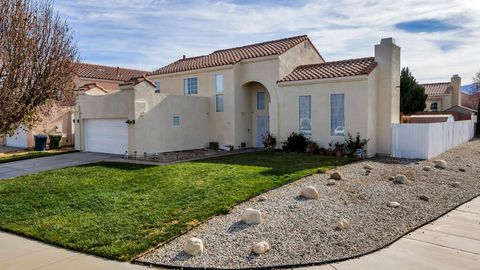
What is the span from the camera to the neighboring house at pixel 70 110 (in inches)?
885

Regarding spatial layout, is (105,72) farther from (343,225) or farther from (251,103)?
(343,225)

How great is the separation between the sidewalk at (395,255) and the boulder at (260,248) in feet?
3.19

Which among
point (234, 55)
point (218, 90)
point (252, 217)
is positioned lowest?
point (252, 217)

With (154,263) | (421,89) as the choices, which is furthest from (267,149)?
(421,89)

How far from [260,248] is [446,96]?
44.7m

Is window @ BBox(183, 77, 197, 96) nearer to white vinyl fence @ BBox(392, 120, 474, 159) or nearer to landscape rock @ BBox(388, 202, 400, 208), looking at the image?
white vinyl fence @ BBox(392, 120, 474, 159)

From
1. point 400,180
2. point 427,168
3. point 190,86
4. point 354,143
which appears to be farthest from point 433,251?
point 190,86

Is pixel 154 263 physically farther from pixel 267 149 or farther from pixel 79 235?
pixel 267 149

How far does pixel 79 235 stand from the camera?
310 inches

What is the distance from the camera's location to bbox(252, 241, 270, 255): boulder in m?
6.66

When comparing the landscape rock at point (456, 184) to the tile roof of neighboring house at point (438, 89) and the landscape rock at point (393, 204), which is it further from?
the tile roof of neighboring house at point (438, 89)

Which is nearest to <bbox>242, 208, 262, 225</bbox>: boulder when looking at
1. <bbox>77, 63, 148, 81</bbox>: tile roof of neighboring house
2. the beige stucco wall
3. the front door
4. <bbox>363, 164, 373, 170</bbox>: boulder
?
<bbox>363, 164, 373, 170</bbox>: boulder

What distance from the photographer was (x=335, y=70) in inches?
758

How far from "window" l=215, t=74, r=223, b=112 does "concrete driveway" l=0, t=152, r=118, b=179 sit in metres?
7.04
